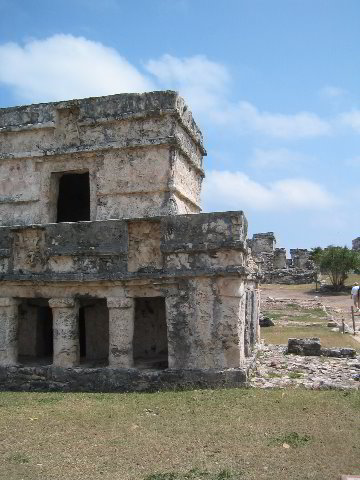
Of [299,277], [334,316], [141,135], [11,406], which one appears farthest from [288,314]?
[11,406]

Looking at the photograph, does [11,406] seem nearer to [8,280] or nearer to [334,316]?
[8,280]

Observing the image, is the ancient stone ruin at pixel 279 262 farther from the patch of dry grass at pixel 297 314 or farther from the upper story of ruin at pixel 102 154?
the upper story of ruin at pixel 102 154

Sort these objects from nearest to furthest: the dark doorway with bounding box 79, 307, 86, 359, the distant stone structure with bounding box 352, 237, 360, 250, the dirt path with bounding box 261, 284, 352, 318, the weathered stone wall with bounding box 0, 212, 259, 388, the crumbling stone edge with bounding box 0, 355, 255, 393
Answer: the crumbling stone edge with bounding box 0, 355, 255, 393
the weathered stone wall with bounding box 0, 212, 259, 388
the dark doorway with bounding box 79, 307, 86, 359
the dirt path with bounding box 261, 284, 352, 318
the distant stone structure with bounding box 352, 237, 360, 250

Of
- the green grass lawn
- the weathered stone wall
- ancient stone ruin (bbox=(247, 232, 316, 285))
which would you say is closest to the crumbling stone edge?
the weathered stone wall

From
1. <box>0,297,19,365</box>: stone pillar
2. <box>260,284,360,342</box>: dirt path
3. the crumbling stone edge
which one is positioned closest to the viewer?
the crumbling stone edge

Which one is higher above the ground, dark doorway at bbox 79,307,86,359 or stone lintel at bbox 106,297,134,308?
stone lintel at bbox 106,297,134,308

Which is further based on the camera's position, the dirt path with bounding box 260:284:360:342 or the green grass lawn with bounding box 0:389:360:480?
the dirt path with bounding box 260:284:360:342

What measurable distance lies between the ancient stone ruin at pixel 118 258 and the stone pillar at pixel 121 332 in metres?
0.02

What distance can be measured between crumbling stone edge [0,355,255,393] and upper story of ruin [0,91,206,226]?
283 centimetres

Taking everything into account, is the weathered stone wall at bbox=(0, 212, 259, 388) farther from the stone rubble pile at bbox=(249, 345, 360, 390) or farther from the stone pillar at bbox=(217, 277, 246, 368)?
the stone rubble pile at bbox=(249, 345, 360, 390)

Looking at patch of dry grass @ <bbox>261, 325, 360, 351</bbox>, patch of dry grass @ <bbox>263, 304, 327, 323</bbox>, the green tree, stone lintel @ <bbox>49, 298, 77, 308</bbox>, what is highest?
the green tree

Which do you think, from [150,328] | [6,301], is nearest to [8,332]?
[6,301]

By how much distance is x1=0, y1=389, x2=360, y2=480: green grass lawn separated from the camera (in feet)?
15.1

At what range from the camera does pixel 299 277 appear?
3125cm
